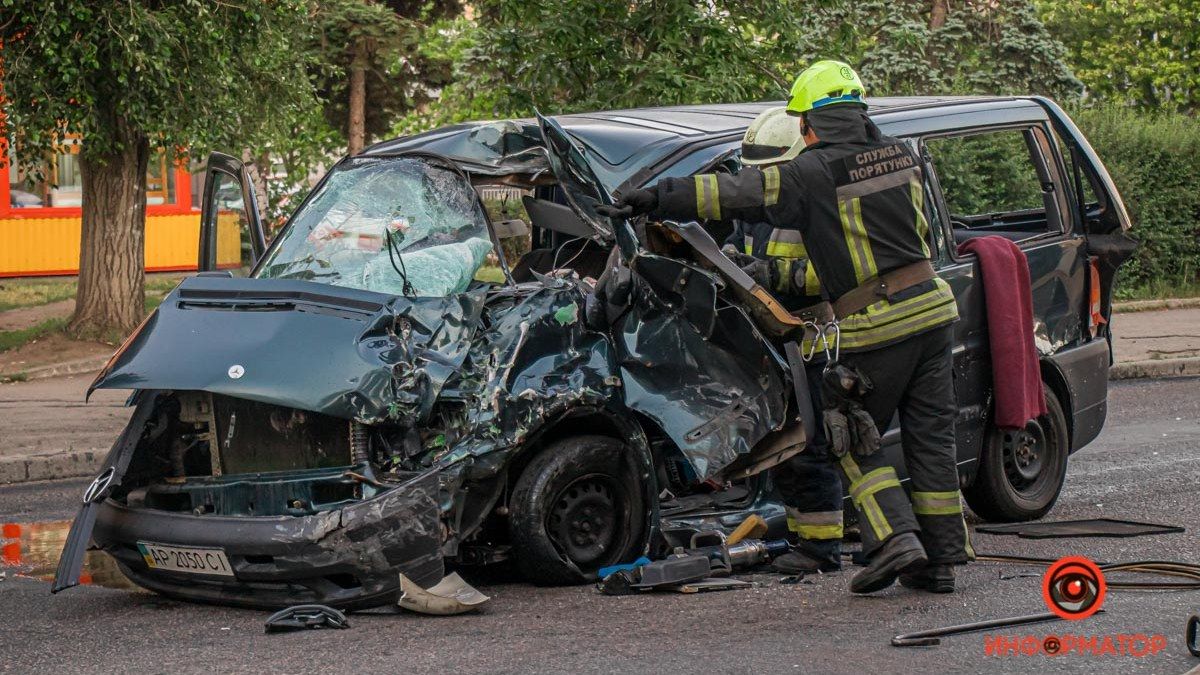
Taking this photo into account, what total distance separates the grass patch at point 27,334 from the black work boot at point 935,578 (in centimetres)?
1109

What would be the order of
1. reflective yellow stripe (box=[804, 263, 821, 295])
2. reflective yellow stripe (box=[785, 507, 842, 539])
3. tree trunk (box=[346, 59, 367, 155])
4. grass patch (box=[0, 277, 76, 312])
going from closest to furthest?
1. reflective yellow stripe (box=[804, 263, 821, 295])
2. reflective yellow stripe (box=[785, 507, 842, 539])
3. grass patch (box=[0, 277, 76, 312])
4. tree trunk (box=[346, 59, 367, 155])

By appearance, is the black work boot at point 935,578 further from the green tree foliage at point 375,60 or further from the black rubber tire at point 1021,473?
the green tree foliage at point 375,60

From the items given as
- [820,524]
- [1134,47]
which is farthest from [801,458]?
[1134,47]

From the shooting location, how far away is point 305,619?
5.43 meters

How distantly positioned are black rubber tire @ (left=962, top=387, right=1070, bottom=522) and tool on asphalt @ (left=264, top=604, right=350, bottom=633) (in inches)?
130

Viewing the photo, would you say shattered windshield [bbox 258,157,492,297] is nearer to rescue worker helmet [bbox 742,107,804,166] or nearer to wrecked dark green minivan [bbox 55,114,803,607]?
wrecked dark green minivan [bbox 55,114,803,607]

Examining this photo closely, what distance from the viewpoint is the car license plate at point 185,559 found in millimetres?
5570

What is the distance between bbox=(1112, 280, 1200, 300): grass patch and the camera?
61.3 feet

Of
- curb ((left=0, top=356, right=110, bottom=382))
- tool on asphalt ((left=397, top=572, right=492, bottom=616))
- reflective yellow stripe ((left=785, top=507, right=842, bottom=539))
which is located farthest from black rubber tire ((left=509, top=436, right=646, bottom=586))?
curb ((left=0, top=356, right=110, bottom=382))

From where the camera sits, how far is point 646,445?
614 centimetres

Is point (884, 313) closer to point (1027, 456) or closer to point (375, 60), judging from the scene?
point (1027, 456)

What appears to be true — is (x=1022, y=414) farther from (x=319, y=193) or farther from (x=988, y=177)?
(x=988, y=177)

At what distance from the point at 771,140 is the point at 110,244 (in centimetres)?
1003

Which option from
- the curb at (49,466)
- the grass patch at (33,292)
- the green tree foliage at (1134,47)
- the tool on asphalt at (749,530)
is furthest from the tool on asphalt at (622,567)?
the green tree foliage at (1134,47)
